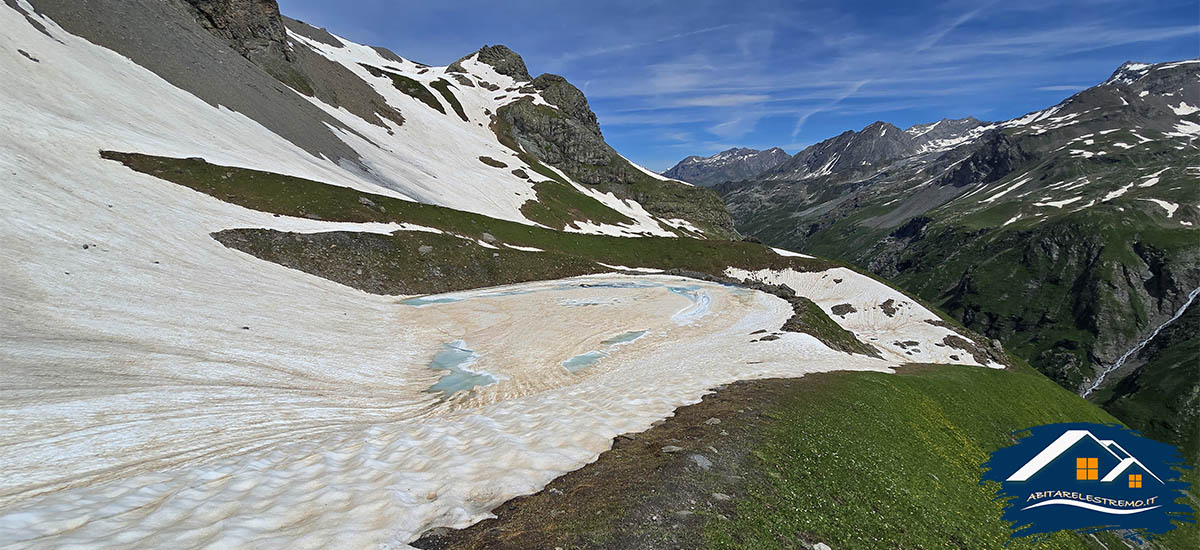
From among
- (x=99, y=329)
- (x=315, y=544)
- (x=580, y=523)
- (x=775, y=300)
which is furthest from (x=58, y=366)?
(x=775, y=300)

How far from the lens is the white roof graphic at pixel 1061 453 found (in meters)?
15.3

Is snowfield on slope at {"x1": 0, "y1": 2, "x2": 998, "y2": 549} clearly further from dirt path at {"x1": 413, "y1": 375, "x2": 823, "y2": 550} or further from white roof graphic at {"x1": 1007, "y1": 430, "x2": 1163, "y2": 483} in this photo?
white roof graphic at {"x1": 1007, "y1": 430, "x2": 1163, "y2": 483}

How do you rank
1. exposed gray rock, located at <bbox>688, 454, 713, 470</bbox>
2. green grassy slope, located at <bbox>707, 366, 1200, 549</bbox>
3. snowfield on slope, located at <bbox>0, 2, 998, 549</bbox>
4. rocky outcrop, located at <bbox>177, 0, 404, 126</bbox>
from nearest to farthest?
1. snowfield on slope, located at <bbox>0, 2, 998, 549</bbox>
2. green grassy slope, located at <bbox>707, 366, 1200, 549</bbox>
3. exposed gray rock, located at <bbox>688, 454, 713, 470</bbox>
4. rocky outcrop, located at <bbox>177, 0, 404, 126</bbox>

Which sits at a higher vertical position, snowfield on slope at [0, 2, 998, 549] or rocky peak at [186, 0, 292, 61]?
rocky peak at [186, 0, 292, 61]

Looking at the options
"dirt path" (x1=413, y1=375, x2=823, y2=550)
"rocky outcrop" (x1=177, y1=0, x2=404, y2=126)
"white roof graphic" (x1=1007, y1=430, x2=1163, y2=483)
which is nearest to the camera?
"dirt path" (x1=413, y1=375, x2=823, y2=550)

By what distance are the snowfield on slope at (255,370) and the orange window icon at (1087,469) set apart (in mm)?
11078

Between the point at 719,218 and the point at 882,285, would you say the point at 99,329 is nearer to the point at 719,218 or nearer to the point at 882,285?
the point at 882,285

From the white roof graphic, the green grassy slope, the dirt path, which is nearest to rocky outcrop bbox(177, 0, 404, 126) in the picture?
the dirt path

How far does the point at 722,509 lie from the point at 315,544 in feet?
22.8

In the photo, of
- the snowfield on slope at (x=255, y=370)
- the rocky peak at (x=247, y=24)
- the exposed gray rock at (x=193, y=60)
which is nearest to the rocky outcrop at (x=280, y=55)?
the rocky peak at (x=247, y=24)

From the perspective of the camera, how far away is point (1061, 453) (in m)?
15.2

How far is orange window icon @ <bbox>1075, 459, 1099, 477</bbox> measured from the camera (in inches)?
563

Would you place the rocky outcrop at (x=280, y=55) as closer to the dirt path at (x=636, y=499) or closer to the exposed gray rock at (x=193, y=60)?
the exposed gray rock at (x=193, y=60)

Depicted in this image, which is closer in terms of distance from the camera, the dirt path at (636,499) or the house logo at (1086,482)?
the dirt path at (636,499)
